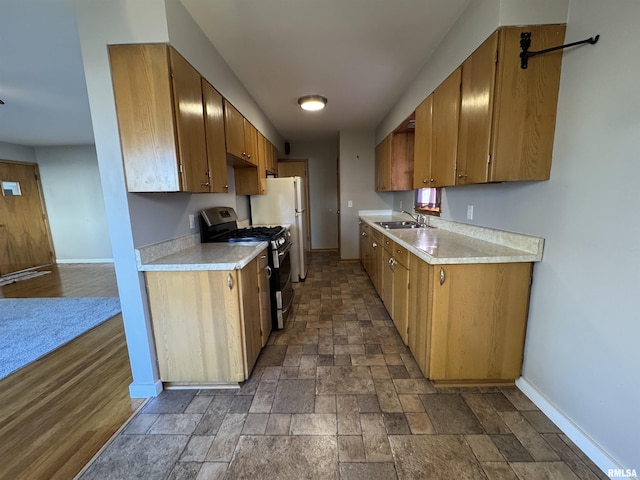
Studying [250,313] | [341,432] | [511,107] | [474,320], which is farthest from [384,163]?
[341,432]

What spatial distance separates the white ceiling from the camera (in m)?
1.75

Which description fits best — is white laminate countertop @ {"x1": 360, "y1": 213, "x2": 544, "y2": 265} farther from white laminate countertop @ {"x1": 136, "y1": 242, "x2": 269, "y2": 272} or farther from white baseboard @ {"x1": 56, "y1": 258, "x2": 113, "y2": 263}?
white baseboard @ {"x1": 56, "y1": 258, "x2": 113, "y2": 263}

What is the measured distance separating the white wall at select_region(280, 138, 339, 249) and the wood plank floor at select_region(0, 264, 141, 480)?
435 centimetres

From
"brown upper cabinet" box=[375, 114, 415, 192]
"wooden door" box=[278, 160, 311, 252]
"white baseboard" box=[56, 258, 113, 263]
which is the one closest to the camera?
"brown upper cabinet" box=[375, 114, 415, 192]

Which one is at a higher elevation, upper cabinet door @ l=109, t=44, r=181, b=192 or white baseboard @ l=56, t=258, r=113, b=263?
upper cabinet door @ l=109, t=44, r=181, b=192

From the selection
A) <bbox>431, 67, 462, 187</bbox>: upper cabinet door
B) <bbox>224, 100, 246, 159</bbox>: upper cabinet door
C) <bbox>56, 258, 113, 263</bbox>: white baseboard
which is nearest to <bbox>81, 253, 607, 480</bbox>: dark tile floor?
<bbox>431, 67, 462, 187</bbox>: upper cabinet door

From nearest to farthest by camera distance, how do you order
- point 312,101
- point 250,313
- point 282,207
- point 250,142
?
point 250,313
point 250,142
point 312,101
point 282,207

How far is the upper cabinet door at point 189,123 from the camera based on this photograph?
5.28 ft

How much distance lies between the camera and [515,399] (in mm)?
1652

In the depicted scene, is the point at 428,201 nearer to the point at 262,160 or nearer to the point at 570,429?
the point at 262,160

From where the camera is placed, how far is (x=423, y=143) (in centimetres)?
254

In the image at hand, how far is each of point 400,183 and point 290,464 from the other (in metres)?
3.52

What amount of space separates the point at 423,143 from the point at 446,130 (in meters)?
0.44

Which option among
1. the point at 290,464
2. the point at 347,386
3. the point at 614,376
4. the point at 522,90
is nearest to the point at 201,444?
the point at 290,464
